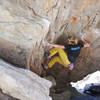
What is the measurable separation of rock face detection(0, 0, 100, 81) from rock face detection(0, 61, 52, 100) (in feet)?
2.23

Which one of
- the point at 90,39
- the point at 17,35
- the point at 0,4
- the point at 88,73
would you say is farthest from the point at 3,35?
the point at 88,73

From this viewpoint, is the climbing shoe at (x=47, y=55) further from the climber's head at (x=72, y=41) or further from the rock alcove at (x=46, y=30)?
the climber's head at (x=72, y=41)

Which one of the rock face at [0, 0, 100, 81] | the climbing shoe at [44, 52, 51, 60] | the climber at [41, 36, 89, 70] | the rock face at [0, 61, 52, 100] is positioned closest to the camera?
the rock face at [0, 61, 52, 100]

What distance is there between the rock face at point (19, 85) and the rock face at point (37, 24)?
2.23ft

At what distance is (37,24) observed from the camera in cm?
321

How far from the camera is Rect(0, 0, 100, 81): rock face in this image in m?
3.11

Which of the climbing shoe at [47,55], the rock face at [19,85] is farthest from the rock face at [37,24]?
the rock face at [19,85]

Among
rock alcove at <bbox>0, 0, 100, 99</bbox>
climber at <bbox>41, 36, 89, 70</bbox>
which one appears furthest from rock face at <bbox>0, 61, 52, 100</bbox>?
climber at <bbox>41, 36, 89, 70</bbox>

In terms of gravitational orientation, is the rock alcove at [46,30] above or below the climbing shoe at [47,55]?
above

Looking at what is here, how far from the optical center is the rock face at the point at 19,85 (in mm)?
2551

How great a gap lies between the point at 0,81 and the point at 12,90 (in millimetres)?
239

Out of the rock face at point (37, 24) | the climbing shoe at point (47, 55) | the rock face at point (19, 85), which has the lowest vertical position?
the climbing shoe at point (47, 55)

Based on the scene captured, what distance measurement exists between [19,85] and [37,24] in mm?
1278

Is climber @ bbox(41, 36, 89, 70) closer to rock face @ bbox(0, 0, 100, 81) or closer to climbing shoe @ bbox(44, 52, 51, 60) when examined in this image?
climbing shoe @ bbox(44, 52, 51, 60)
